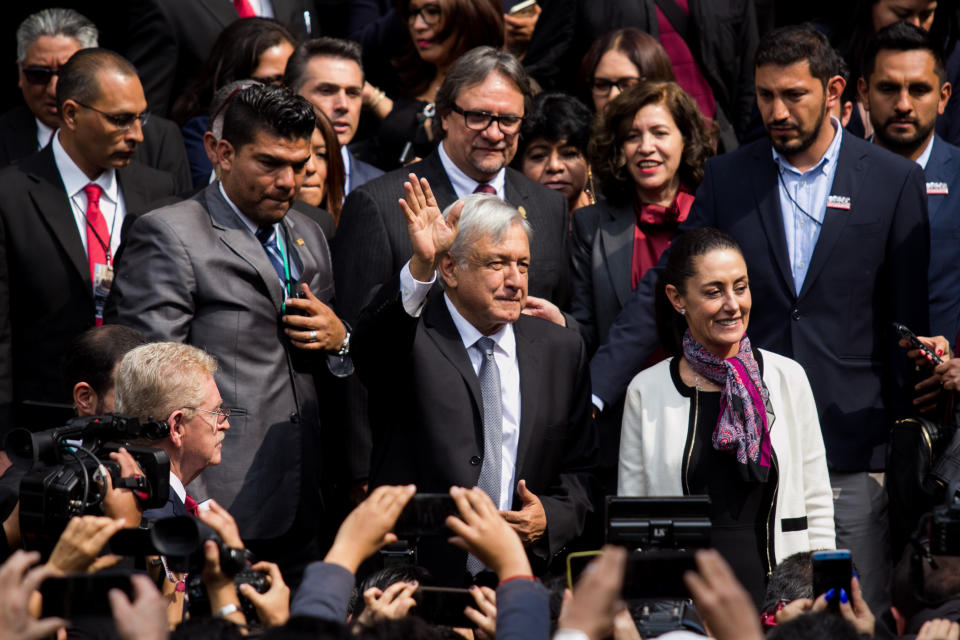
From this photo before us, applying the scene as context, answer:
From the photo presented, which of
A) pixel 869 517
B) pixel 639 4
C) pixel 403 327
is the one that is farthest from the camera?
pixel 639 4

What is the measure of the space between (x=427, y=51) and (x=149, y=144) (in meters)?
1.47

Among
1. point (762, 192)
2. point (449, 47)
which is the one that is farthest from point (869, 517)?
point (449, 47)

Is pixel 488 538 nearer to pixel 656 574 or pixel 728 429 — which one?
pixel 656 574

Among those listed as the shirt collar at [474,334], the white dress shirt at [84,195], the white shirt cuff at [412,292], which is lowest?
the shirt collar at [474,334]

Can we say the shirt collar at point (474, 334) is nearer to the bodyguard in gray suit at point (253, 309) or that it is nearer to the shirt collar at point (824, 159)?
the bodyguard in gray suit at point (253, 309)

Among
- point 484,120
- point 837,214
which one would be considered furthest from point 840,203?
point 484,120

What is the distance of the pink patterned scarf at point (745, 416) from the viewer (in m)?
4.71

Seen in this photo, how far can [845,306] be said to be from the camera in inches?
211

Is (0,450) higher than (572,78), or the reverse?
(572,78)

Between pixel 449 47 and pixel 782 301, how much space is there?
2.27 meters

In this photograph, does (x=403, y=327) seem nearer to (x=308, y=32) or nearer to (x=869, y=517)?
(x=869, y=517)

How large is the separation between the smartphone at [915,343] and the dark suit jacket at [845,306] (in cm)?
22

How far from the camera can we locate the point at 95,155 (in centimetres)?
559

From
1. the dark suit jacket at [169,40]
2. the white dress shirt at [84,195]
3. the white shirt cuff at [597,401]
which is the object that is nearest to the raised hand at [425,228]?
the white shirt cuff at [597,401]
